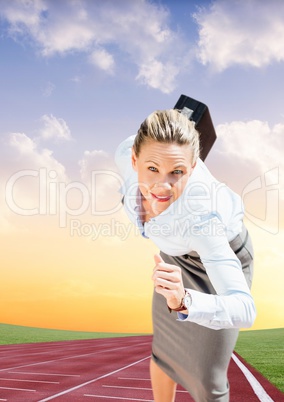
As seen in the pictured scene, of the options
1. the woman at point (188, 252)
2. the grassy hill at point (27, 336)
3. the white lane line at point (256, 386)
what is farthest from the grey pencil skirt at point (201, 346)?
the grassy hill at point (27, 336)

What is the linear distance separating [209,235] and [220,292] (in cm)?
26

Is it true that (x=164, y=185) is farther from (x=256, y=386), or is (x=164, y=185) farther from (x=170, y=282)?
(x=256, y=386)

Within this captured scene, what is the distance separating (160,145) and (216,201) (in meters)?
0.40

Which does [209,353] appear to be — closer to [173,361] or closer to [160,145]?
[173,361]

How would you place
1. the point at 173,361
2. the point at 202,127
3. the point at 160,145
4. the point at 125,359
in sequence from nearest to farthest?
the point at 160,145, the point at 173,361, the point at 202,127, the point at 125,359

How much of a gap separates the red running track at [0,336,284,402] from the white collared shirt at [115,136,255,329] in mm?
5425

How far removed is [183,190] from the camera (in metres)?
2.31

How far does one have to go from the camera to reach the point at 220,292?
2088 mm

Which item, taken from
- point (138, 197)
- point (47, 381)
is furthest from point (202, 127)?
point (47, 381)

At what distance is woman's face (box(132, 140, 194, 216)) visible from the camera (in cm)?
222

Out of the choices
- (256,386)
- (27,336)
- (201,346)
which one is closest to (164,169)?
(201,346)

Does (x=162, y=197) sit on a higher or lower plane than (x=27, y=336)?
higher

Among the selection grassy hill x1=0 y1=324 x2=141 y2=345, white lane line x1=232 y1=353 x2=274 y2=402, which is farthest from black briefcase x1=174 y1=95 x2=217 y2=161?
grassy hill x1=0 y1=324 x2=141 y2=345

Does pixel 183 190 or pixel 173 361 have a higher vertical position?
pixel 183 190
